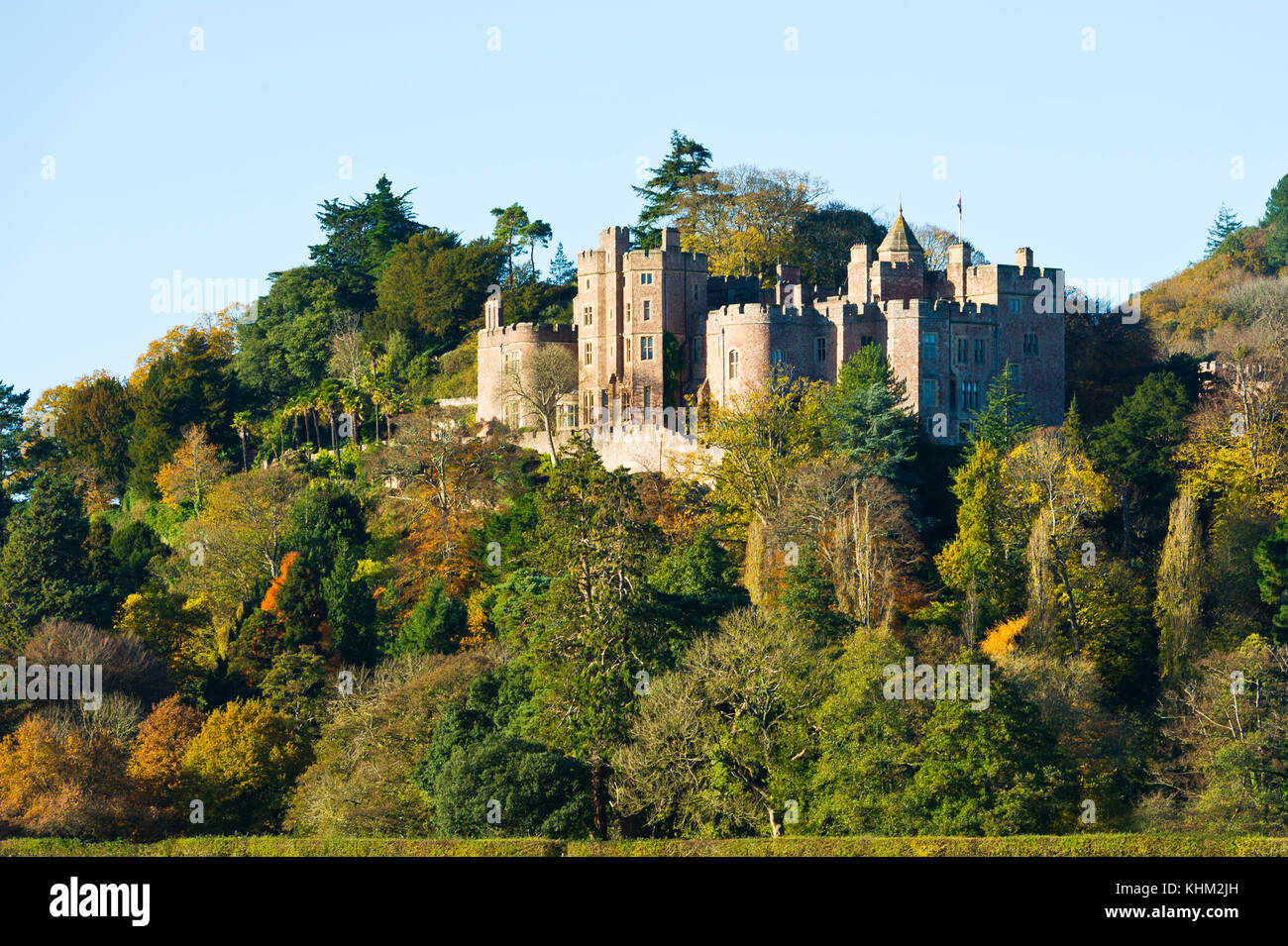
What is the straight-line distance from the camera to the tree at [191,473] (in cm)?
8312

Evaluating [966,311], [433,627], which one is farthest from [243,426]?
[966,311]

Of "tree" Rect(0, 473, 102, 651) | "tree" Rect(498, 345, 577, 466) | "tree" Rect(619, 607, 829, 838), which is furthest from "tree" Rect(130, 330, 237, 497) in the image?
"tree" Rect(619, 607, 829, 838)

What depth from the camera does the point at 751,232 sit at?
293 ft

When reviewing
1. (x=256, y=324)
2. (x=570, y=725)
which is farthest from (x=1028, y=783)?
(x=256, y=324)

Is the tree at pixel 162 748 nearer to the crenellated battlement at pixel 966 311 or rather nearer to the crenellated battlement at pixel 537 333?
the crenellated battlement at pixel 537 333

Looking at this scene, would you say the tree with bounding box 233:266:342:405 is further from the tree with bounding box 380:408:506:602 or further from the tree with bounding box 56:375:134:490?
the tree with bounding box 380:408:506:602

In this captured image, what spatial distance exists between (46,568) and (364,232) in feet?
139

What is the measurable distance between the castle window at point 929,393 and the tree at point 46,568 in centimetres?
3133

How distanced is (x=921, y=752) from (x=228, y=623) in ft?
101

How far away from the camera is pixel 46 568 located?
221 feet

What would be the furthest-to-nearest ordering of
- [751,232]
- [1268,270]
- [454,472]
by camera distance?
[1268,270]
[751,232]
[454,472]

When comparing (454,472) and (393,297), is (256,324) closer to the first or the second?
(393,297)

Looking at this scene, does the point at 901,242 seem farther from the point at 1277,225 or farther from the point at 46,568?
the point at 1277,225

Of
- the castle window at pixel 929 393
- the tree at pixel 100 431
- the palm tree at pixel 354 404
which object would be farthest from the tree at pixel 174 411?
the castle window at pixel 929 393
